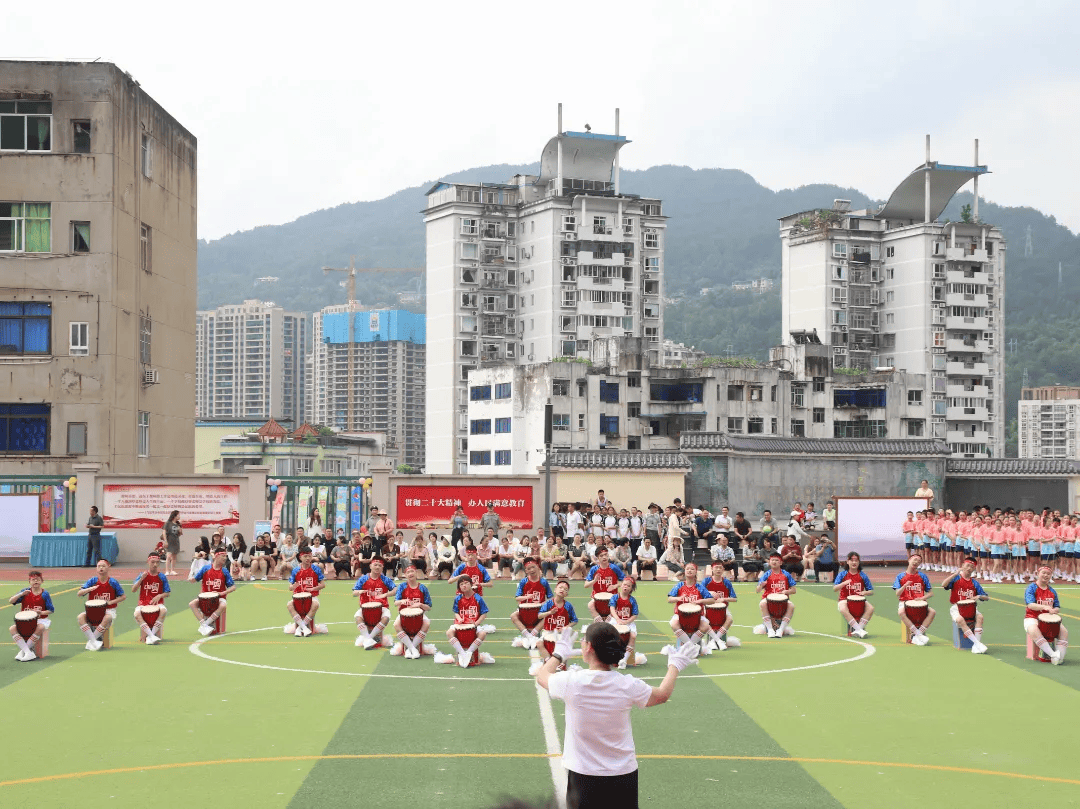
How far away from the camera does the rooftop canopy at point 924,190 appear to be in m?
129

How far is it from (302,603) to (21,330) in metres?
30.3

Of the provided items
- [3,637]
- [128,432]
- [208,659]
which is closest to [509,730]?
[208,659]

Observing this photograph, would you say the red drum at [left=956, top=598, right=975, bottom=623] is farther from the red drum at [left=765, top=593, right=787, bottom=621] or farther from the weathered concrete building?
the weathered concrete building

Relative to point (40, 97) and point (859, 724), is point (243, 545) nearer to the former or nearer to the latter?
point (40, 97)

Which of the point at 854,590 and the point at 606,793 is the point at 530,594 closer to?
the point at 854,590

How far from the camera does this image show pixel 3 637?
25.2 meters

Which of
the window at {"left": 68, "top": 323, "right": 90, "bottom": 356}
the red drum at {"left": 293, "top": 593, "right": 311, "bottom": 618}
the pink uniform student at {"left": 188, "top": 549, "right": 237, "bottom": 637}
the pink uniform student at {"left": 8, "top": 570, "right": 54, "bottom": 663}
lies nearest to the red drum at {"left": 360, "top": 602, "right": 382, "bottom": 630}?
the red drum at {"left": 293, "top": 593, "right": 311, "bottom": 618}

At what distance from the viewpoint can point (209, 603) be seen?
85.3 ft

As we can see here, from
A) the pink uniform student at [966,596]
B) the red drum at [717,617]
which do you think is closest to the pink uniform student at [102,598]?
the red drum at [717,617]

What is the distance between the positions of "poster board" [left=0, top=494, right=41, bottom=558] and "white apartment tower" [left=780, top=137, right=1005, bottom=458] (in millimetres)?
93616

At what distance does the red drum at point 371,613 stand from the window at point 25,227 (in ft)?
108

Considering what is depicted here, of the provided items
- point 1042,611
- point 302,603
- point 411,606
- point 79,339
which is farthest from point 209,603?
point 79,339

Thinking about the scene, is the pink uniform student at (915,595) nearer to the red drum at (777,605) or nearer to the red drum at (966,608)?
the red drum at (966,608)

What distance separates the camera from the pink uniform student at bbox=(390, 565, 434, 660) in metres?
22.9
